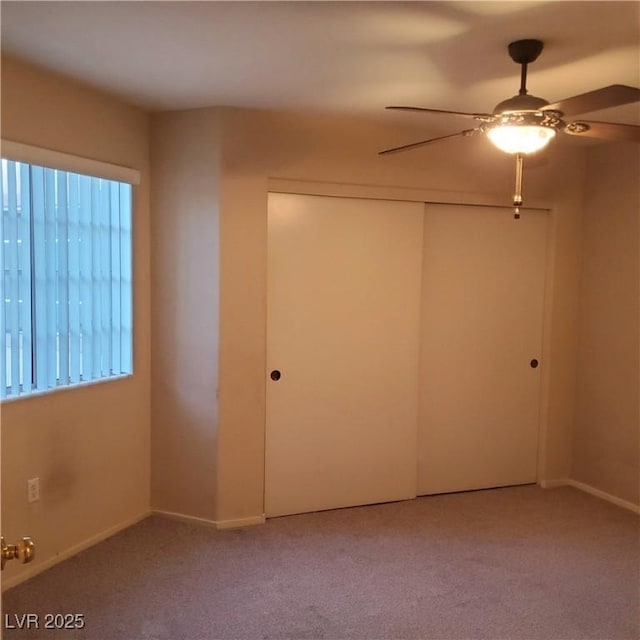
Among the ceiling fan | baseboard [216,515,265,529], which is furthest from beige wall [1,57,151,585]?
the ceiling fan

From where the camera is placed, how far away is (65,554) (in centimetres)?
310

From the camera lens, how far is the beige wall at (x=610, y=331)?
3875 millimetres

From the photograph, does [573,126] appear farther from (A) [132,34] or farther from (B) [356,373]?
(B) [356,373]

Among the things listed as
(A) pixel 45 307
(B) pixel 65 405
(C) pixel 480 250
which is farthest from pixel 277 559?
(C) pixel 480 250

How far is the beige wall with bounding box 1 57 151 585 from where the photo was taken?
2.79m

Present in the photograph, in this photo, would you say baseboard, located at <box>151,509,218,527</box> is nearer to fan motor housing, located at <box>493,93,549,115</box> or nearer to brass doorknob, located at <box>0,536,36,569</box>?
brass doorknob, located at <box>0,536,36,569</box>

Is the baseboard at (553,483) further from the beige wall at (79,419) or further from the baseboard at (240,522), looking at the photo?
the beige wall at (79,419)

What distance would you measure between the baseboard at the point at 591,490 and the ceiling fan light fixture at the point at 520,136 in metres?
2.69

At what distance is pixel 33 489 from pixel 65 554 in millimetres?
425

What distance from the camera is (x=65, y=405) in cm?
307

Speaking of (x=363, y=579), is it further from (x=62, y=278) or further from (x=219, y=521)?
(x=62, y=278)

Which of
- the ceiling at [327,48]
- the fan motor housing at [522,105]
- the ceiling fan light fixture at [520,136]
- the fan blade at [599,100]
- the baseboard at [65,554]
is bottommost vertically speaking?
the baseboard at [65,554]

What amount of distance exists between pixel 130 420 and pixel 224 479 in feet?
2.04

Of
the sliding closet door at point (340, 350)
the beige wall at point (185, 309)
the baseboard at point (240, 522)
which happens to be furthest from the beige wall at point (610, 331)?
the beige wall at point (185, 309)
